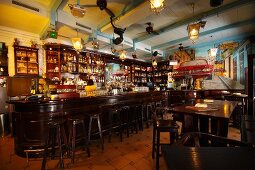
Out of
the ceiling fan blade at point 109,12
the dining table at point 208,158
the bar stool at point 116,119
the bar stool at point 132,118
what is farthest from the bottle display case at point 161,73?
the dining table at point 208,158

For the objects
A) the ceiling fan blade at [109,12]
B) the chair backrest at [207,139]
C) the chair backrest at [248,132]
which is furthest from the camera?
the ceiling fan blade at [109,12]

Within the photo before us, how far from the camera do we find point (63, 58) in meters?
6.92

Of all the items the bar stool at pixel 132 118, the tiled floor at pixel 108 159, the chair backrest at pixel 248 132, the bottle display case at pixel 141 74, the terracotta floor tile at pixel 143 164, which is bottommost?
the tiled floor at pixel 108 159

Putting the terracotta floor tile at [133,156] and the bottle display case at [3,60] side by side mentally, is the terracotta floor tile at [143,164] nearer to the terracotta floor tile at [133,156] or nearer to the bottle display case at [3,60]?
the terracotta floor tile at [133,156]

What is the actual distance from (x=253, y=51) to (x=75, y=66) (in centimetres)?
887

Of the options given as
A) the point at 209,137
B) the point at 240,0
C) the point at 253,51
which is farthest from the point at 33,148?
the point at 253,51

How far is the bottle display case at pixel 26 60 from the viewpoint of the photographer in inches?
237

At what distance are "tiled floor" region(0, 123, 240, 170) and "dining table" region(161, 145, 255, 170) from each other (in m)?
1.99

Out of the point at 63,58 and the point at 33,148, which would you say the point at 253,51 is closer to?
the point at 63,58

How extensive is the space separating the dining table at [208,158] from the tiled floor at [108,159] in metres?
1.99

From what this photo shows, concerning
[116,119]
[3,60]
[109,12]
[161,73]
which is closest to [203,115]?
[116,119]

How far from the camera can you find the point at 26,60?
625 centimetres

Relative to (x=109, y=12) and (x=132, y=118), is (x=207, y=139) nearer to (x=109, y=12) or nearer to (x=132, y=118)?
(x=132, y=118)

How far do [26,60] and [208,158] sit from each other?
7.20 meters
